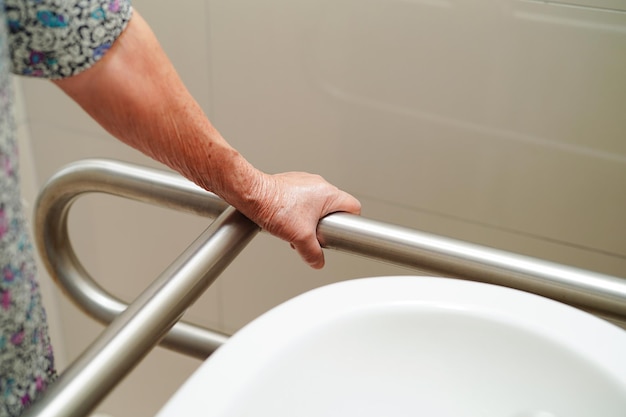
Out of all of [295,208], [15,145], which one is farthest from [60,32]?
[295,208]

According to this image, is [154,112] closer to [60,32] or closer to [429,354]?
[60,32]

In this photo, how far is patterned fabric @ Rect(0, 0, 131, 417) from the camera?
35cm

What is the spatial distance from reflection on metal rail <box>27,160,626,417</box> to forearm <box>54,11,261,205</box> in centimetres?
3

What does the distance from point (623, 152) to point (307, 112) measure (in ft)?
1.39

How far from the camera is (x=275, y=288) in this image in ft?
3.67

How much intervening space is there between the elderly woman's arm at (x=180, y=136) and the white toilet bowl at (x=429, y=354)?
0.12 meters

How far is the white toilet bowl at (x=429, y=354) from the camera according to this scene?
0.38 meters

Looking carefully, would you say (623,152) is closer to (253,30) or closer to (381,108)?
(381,108)

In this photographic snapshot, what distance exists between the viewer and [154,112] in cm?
47

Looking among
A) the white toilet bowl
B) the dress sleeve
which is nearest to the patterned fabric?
the dress sleeve

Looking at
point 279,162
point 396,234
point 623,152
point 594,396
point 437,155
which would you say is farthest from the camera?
point 279,162

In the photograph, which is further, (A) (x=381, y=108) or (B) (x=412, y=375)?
(A) (x=381, y=108)

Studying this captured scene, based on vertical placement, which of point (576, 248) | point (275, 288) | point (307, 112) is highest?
point (307, 112)

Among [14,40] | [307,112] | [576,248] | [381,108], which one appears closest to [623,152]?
[576,248]
